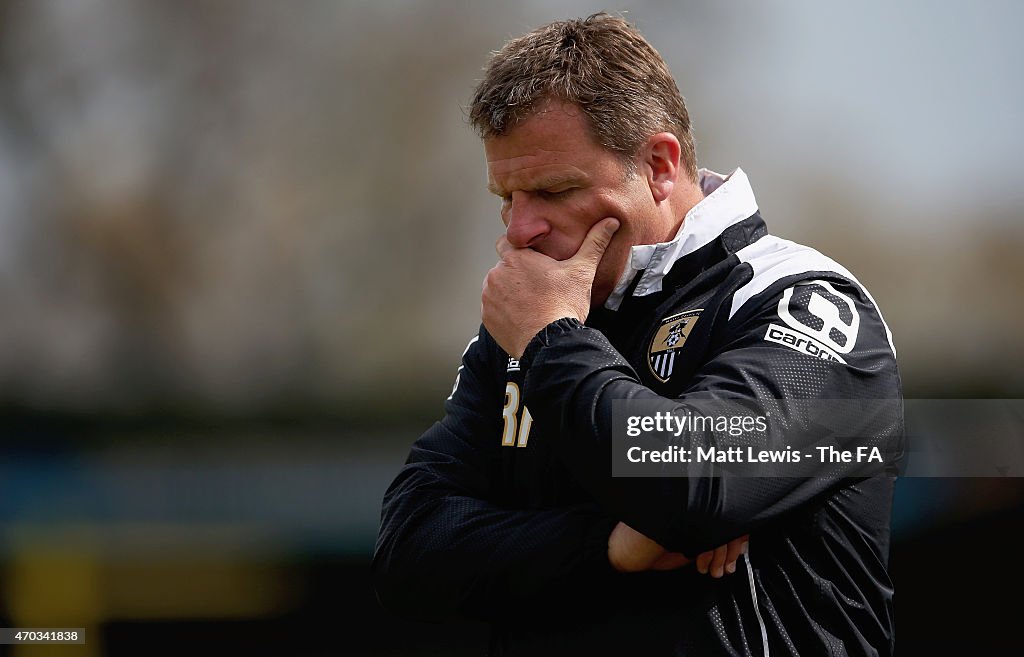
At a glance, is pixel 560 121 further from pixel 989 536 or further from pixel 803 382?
pixel 989 536

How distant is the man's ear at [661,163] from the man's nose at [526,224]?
233 millimetres

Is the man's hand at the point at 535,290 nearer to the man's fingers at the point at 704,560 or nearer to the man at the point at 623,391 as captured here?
the man at the point at 623,391

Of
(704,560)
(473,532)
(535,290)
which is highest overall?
(535,290)

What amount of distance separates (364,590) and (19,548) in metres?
1.63

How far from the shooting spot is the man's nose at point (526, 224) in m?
2.00

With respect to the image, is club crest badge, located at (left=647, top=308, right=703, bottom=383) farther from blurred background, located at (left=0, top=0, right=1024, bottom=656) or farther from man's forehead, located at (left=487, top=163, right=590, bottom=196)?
blurred background, located at (left=0, top=0, right=1024, bottom=656)

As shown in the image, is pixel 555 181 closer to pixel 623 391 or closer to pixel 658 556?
pixel 623 391

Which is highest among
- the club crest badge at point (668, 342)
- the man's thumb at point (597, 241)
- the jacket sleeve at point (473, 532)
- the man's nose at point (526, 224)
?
the man's nose at point (526, 224)

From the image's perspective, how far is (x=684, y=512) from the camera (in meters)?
1.57

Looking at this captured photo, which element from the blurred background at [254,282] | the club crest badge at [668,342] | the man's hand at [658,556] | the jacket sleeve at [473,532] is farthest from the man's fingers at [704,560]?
the blurred background at [254,282]

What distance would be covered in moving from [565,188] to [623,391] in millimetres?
531

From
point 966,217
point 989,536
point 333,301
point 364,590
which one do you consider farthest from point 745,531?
point 333,301
